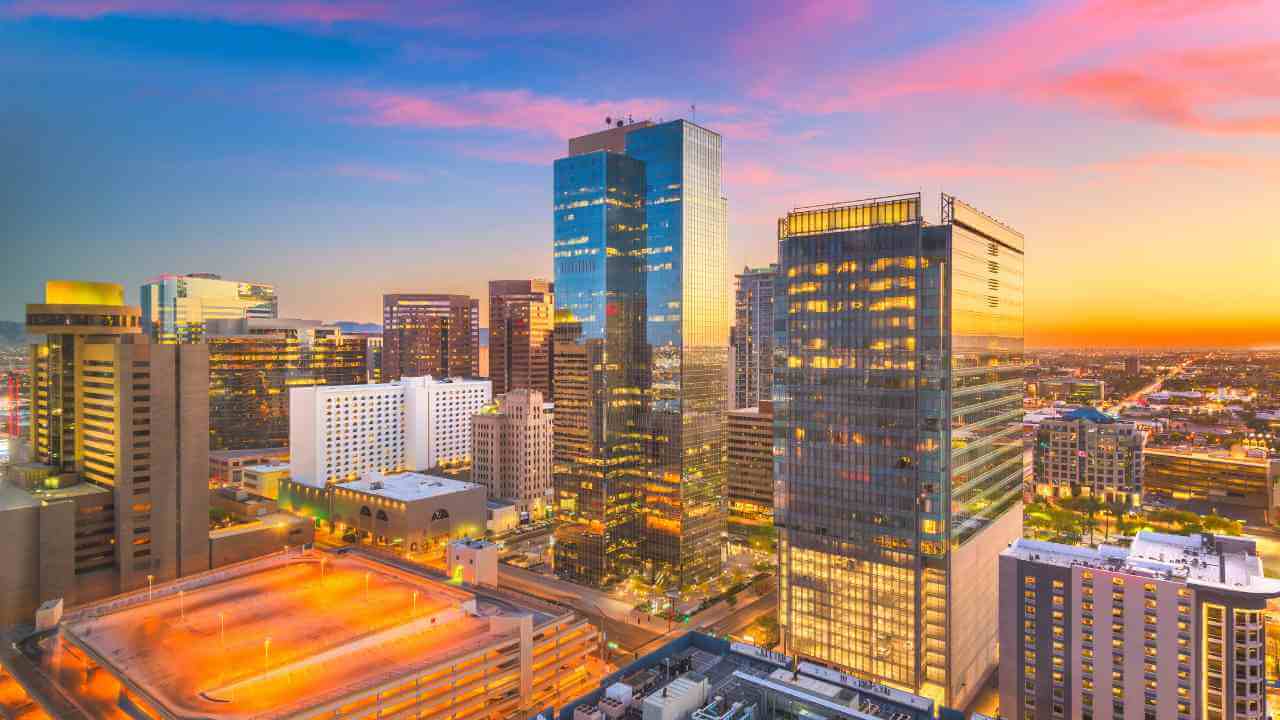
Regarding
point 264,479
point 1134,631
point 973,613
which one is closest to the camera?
point 1134,631

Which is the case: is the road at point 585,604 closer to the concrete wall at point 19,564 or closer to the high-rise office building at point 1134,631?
the high-rise office building at point 1134,631

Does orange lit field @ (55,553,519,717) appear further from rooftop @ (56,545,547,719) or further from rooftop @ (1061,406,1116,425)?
rooftop @ (1061,406,1116,425)

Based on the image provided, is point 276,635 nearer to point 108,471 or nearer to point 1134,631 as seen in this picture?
point 108,471

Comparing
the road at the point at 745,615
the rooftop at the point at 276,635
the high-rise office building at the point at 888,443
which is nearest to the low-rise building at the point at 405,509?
the rooftop at the point at 276,635

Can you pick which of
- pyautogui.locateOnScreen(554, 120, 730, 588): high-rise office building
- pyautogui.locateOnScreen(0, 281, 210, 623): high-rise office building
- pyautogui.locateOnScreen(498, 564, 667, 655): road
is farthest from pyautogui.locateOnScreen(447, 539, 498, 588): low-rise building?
Answer: pyautogui.locateOnScreen(0, 281, 210, 623): high-rise office building

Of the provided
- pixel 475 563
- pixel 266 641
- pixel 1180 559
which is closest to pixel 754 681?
pixel 266 641

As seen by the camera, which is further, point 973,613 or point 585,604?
point 585,604

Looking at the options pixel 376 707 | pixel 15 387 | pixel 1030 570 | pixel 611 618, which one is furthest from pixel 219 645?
pixel 15 387
